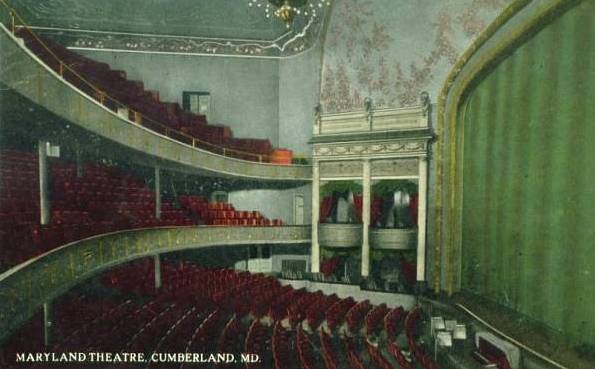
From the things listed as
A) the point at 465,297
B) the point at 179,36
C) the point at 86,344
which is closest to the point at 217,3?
the point at 179,36

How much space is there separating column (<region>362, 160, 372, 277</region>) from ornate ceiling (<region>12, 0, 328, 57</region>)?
345 cm

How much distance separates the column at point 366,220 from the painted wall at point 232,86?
8.71ft

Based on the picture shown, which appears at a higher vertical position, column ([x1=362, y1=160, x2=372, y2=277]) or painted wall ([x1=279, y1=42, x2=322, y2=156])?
painted wall ([x1=279, y1=42, x2=322, y2=156])

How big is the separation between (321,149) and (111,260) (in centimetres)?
535

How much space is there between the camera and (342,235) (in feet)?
28.2

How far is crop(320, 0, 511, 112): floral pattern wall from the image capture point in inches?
279

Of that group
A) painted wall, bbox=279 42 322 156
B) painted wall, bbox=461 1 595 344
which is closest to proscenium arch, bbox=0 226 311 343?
painted wall, bbox=279 42 322 156

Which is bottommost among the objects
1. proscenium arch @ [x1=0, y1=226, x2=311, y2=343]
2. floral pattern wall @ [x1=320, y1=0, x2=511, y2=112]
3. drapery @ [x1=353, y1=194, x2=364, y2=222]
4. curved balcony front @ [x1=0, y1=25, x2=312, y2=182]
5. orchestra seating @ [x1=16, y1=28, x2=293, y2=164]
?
proscenium arch @ [x1=0, y1=226, x2=311, y2=343]

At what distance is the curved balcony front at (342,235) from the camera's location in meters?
8.58

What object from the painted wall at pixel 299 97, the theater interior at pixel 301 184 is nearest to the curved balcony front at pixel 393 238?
the theater interior at pixel 301 184

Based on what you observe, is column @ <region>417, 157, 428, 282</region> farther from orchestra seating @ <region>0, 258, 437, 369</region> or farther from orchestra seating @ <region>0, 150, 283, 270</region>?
orchestra seating @ <region>0, 150, 283, 270</region>

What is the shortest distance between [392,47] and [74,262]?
6.65 m

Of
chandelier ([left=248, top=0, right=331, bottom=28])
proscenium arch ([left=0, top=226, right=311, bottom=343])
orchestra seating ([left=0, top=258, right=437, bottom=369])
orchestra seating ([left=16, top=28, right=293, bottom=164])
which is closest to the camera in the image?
proscenium arch ([left=0, top=226, right=311, bottom=343])

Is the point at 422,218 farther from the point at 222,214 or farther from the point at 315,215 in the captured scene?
the point at 222,214
